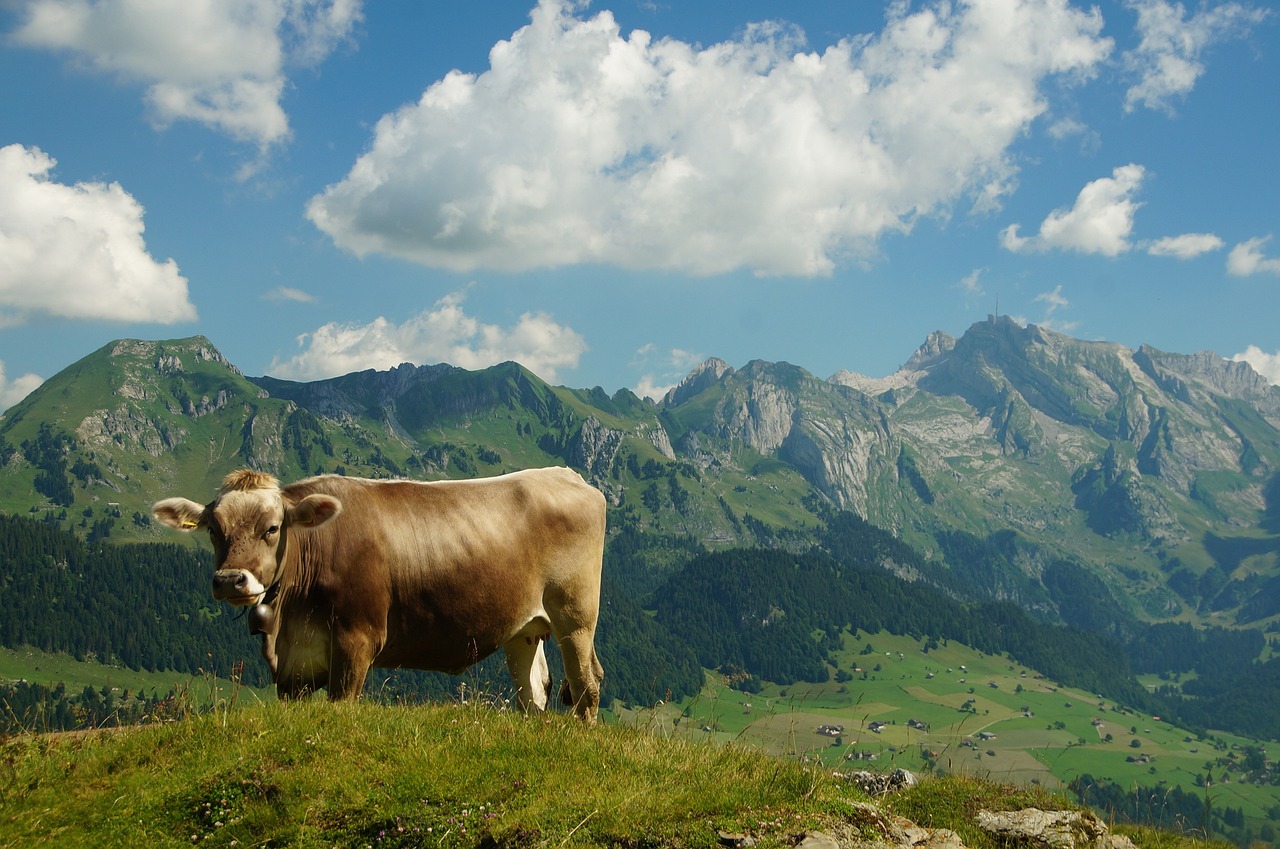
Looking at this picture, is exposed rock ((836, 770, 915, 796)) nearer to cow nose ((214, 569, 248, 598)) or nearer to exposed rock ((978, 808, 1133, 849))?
exposed rock ((978, 808, 1133, 849))

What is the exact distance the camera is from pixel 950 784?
15.0m

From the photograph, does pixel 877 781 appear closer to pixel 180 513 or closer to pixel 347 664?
pixel 347 664

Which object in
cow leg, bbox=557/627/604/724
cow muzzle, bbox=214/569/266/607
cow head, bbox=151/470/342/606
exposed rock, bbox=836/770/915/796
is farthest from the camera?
exposed rock, bbox=836/770/915/796

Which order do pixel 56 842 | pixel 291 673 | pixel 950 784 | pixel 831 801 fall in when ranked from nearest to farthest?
pixel 56 842 < pixel 831 801 < pixel 291 673 < pixel 950 784

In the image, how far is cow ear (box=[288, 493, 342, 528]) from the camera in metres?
11.1

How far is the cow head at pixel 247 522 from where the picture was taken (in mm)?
10336

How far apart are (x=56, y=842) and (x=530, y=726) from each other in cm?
476

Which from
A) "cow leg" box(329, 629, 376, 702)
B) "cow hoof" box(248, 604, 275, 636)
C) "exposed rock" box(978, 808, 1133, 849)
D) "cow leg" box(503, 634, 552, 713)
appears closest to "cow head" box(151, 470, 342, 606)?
"cow hoof" box(248, 604, 275, 636)

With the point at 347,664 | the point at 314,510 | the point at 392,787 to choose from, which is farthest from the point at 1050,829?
the point at 314,510

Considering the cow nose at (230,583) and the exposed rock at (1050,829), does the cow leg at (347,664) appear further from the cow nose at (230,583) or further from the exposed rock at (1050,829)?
the exposed rock at (1050,829)

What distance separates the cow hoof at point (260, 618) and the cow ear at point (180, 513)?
135 centimetres

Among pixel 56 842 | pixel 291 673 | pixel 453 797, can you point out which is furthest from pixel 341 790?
pixel 291 673

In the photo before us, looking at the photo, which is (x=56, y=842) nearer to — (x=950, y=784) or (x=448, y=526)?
(x=448, y=526)

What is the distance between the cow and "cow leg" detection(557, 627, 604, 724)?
0.02m
